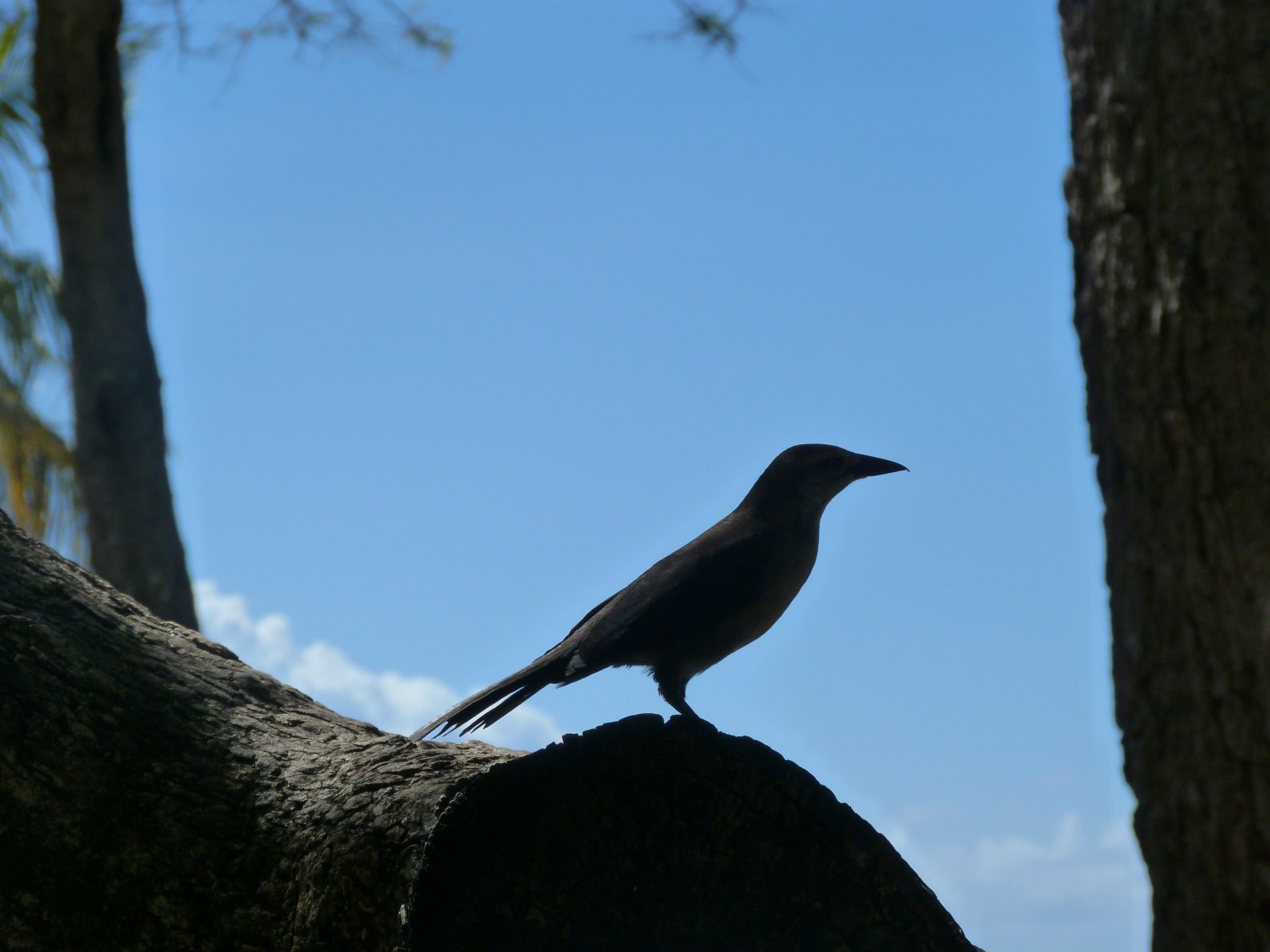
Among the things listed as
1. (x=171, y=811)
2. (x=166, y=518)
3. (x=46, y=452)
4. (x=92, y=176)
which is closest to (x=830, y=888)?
(x=171, y=811)

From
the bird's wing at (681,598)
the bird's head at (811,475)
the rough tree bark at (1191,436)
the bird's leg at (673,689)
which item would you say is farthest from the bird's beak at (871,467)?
the rough tree bark at (1191,436)

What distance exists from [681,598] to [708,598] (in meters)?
0.10

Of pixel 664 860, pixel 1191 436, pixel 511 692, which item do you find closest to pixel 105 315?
pixel 511 692

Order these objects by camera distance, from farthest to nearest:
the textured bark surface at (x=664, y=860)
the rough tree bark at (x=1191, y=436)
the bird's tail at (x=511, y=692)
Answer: the bird's tail at (x=511, y=692) < the textured bark surface at (x=664, y=860) < the rough tree bark at (x=1191, y=436)

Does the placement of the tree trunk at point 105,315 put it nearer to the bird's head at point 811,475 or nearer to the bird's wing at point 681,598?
the bird's wing at point 681,598

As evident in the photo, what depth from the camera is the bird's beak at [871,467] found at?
4.70 meters

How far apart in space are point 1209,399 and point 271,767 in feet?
7.64

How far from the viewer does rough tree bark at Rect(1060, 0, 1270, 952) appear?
5.83 ft

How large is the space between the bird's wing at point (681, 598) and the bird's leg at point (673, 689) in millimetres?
163

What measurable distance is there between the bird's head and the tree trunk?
3.19 metres

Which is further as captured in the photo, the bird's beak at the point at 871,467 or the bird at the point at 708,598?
the bird's beak at the point at 871,467

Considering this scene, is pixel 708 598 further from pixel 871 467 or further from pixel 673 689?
pixel 871 467

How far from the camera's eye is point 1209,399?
1811 millimetres

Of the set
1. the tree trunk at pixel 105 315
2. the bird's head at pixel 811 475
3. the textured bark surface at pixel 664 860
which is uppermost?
the tree trunk at pixel 105 315
